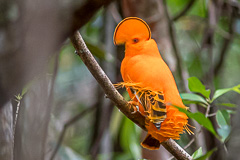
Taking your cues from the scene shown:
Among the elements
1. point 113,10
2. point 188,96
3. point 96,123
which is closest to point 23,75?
point 188,96

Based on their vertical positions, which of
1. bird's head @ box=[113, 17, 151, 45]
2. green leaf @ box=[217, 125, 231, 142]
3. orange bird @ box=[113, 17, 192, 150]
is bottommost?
green leaf @ box=[217, 125, 231, 142]

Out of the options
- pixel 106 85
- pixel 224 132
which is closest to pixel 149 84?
pixel 106 85

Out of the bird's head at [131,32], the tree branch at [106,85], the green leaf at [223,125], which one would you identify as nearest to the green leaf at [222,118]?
the green leaf at [223,125]

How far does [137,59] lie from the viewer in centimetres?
101

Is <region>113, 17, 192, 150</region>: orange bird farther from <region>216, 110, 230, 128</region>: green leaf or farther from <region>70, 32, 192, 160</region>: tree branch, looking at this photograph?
<region>216, 110, 230, 128</region>: green leaf

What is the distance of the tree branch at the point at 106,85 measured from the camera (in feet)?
3.08

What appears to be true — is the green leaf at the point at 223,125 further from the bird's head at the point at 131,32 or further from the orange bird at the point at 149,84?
the bird's head at the point at 131,32

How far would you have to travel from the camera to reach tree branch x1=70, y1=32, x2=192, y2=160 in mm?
939

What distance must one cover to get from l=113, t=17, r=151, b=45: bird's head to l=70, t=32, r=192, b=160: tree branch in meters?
0.10

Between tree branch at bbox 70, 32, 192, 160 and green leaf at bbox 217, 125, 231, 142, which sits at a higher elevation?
tree branch at bbox 70, 32, 192, 160

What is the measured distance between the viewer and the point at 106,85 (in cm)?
99

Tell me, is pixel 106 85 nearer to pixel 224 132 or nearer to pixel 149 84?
pixel 149 84

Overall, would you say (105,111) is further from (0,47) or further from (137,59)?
(0,47)

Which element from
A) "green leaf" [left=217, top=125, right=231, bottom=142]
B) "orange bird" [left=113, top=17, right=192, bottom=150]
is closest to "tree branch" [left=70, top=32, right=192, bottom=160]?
"orange bird" [left=113, top=17, right=192, bottom=150]
